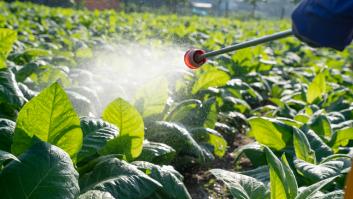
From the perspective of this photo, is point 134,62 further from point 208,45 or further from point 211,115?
point 208,45

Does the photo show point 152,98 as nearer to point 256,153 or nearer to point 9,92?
point 256,153

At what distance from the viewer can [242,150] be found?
3154 mm

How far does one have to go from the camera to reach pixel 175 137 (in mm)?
3143

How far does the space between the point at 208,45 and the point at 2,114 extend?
579 cm

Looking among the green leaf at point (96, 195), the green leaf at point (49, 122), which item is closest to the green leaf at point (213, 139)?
the green leaf at point (49, 122)

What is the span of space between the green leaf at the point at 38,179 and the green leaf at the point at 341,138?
1885 mm

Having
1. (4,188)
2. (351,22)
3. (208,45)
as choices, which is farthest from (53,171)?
(208,45)

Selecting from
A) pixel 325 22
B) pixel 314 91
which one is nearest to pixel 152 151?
pixel 325 22

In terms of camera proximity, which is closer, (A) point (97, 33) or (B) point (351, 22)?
(B) point (351, 22)

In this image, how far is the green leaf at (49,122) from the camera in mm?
2070

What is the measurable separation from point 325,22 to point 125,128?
4.36 feet

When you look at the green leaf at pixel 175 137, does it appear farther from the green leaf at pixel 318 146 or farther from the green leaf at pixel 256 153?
the green leaf at pixel 318 146

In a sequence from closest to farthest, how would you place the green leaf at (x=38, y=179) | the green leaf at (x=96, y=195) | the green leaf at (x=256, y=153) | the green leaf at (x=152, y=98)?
the green leaf at (x=38, y=179), the green leaf at (x=96, y=195), the green leaf at (x=256, y=153), the green leaf at (x=152, y=98)

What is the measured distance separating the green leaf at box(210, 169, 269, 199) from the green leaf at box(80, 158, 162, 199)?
30 centimetres
